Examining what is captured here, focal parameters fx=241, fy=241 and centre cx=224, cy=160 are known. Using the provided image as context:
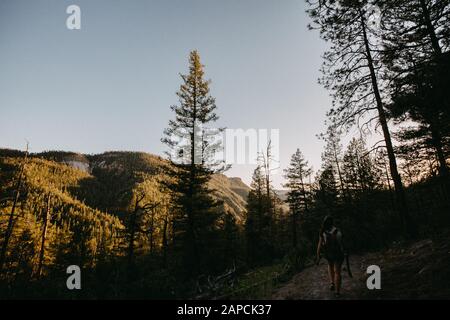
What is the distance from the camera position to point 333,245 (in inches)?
272

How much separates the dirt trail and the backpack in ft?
3.44

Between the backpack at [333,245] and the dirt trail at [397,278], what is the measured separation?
105 centimetres

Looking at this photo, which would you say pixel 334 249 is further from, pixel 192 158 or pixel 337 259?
pixel 192 158

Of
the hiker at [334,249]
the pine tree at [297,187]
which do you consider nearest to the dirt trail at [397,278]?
the hiker at [334,249]

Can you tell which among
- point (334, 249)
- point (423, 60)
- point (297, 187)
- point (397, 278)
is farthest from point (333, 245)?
point (297, 187)

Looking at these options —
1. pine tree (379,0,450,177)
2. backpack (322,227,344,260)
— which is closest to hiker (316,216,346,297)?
backpack (322,227,344,260)

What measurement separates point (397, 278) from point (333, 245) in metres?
2.07

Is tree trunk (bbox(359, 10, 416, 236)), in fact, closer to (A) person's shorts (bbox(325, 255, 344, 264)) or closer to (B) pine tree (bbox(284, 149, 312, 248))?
(A) person's shorts (bbox(325, 255, 344, 264))

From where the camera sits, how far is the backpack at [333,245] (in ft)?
22.4

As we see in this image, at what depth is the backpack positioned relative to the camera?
684 cm
